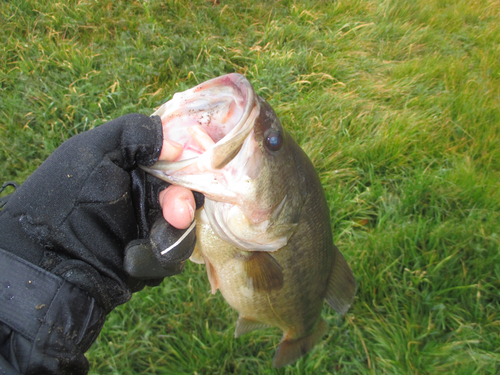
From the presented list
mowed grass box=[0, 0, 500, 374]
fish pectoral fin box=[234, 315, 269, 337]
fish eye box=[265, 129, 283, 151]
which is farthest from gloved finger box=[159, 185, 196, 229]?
mowed grass box=[0, 0, 500, 374]

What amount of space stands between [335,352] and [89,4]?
4309 mm

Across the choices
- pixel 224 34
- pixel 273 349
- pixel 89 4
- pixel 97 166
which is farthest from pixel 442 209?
pixel 89 4

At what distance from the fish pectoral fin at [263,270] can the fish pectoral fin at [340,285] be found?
1.35 feet

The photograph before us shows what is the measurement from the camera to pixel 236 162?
150 cm

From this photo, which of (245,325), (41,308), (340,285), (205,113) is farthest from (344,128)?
(41,308)

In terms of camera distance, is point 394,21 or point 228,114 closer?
point 228,114

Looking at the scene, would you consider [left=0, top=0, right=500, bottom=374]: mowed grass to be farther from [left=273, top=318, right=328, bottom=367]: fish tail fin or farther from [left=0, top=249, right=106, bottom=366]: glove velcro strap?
[left=0, top=249, right=106, bottom=366]: glove velcro strap

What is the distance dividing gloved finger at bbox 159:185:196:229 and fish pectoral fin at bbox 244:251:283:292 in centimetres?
41

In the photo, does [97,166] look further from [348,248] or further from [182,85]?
[182,85]

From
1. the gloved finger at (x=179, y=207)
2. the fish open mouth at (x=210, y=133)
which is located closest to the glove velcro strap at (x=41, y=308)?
the gloved finger at (x=179, y=207)

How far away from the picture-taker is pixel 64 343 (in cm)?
137

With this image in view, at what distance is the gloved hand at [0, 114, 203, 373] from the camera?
140 cm

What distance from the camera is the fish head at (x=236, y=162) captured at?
57.1 inches

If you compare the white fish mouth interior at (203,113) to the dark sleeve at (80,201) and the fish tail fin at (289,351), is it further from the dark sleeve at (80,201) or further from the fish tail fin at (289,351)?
the fish tail fin at (289,351)
